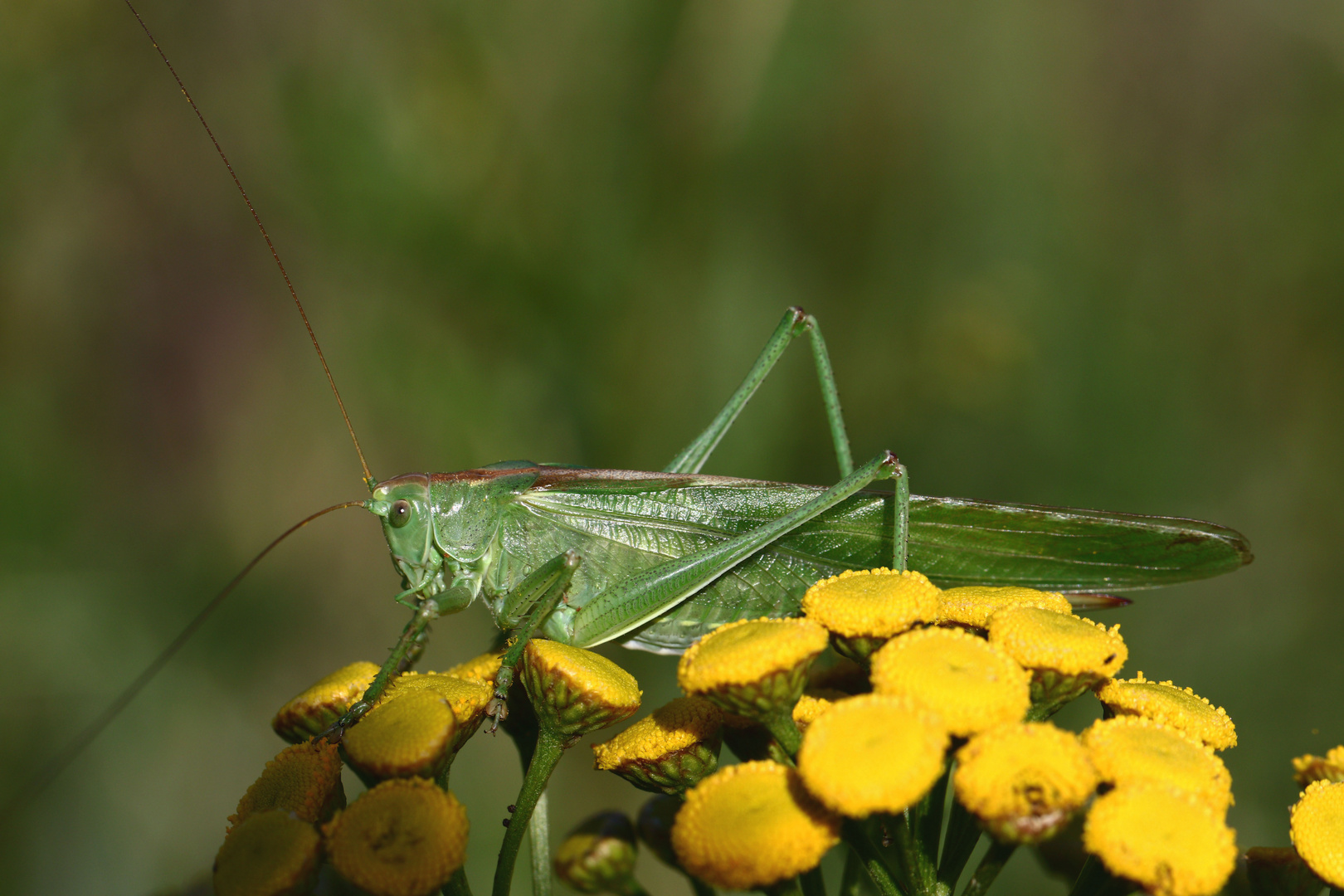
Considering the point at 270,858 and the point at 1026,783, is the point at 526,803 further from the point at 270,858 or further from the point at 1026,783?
the point at 1026,783

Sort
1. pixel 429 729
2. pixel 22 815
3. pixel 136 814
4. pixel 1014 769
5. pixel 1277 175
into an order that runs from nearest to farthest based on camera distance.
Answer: pixel 1014 769, pixel 429 729, pixel 22 815, pixel 136 814, pixel 1277 175

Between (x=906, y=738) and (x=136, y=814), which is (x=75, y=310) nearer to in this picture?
(x=136, y=814)

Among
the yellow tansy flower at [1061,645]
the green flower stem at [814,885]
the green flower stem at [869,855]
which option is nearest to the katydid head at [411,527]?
the green flower stem at [814,885]

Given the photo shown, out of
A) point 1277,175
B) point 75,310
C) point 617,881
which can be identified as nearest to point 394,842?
point 617,881

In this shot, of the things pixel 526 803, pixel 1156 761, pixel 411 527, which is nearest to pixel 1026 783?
pixel 1156 761

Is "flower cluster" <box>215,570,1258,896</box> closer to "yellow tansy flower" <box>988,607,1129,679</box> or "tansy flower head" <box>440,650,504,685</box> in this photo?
"yellow tansy flower" <box>988,607,1129,679</box>
